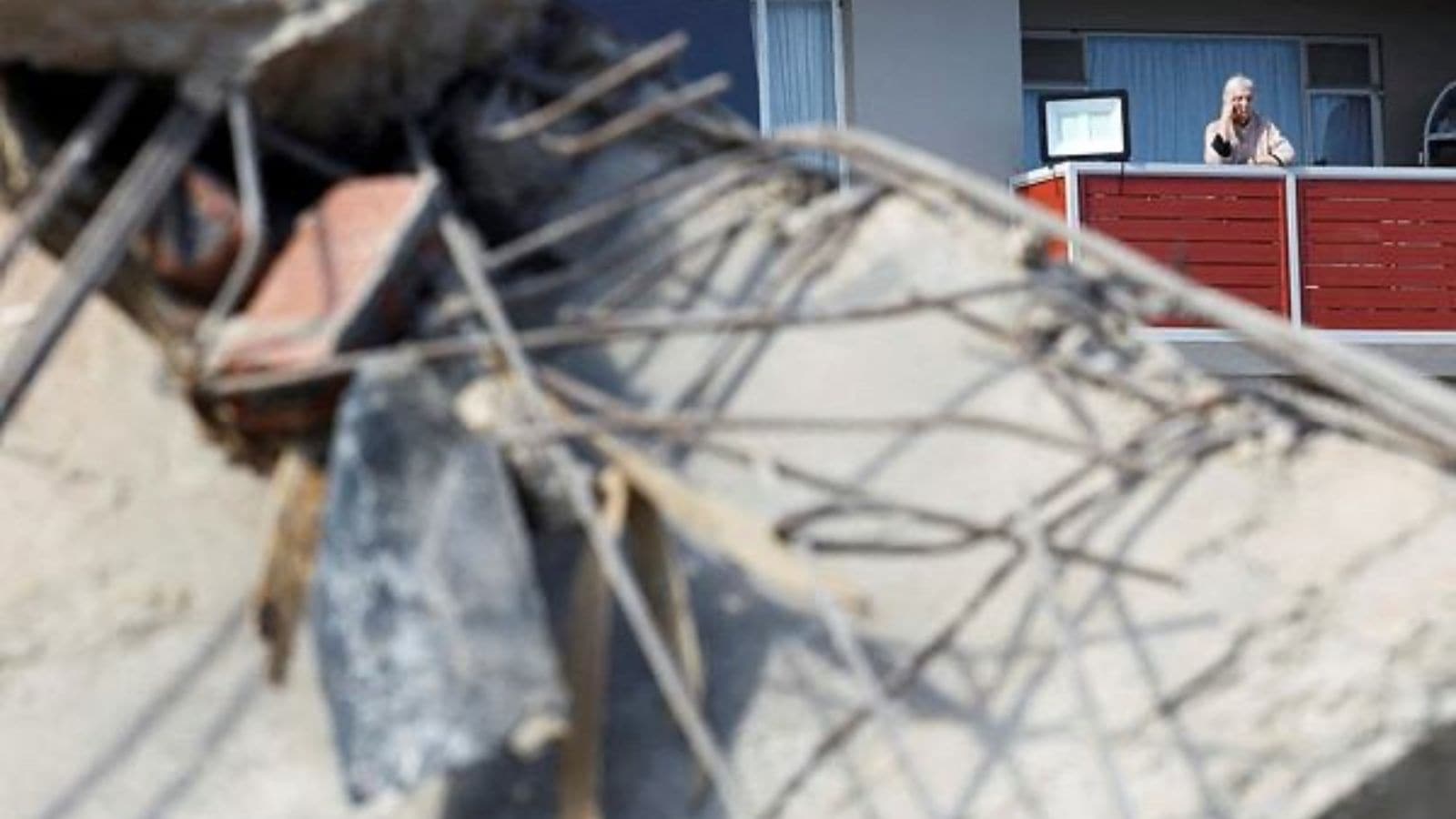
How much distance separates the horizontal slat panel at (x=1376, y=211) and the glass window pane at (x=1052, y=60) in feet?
5.93

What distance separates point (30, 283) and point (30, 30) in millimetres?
813

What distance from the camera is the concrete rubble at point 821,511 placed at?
19.5ft

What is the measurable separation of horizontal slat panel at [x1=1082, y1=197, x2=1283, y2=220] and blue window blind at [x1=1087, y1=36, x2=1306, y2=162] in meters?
1.83

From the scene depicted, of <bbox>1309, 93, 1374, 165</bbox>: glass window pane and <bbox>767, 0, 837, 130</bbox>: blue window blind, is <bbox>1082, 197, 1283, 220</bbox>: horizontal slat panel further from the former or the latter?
<bbox>1309, 93, 1374, 165</bbox>: glass window pane

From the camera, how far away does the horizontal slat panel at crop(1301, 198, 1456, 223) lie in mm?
17984

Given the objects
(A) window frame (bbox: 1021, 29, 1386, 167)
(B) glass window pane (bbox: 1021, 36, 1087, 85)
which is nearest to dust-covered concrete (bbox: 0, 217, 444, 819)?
(B) glass window pane (bbox: 1021, 36, 1087, 85)

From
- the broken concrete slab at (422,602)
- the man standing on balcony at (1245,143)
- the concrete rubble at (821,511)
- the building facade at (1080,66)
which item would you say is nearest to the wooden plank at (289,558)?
the concrete rubble at (821,511)

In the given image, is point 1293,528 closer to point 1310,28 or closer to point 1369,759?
point 1369,759

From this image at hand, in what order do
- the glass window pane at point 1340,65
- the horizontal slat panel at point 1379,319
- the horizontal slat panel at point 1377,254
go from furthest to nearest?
the glass window pane at point 1340,65 < the horizontal slat panel at point 1377,254 < the horizontal slat panel at point 1379,319

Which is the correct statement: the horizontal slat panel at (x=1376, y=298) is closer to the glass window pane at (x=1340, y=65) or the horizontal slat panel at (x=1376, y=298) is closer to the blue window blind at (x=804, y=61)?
the glass window pane at (x=1340, y=65)

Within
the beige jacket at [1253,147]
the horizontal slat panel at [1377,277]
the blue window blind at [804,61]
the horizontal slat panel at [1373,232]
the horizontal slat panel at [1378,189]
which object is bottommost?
the horizontal slat panel at [1377,277]

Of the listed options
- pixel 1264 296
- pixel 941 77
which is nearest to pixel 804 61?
pixel 941 77

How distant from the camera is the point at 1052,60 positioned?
19297 mm

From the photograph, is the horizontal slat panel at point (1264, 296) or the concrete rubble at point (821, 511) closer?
the concrete rubble at point (821, 511)
